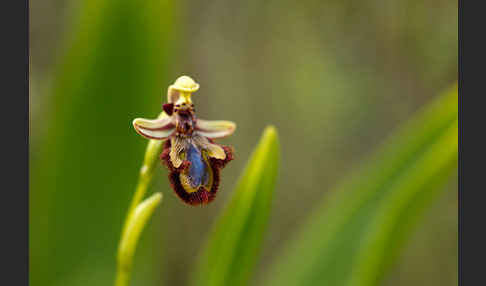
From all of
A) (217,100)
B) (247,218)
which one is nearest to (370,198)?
(247,218)

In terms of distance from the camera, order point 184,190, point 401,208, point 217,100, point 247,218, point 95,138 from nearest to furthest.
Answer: point 184,190
point 247,218
point 401,208
point 95,138
point 217,100

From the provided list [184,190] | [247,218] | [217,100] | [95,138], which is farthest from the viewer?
[217,100]

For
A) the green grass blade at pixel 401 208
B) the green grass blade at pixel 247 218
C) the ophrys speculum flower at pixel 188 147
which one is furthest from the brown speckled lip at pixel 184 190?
the green grass blade at pixel 401 208

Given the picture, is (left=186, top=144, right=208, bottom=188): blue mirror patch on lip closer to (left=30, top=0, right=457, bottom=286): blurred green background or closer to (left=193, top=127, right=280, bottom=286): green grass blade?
(left=193, top=127, right=280, bottom=286): green grass blade

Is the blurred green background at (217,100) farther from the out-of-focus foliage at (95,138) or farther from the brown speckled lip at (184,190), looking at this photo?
the brown speckled lip at (184,190)

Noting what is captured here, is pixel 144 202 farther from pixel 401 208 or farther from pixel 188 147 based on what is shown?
pixel 401 208

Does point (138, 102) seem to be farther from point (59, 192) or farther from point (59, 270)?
point (59, 270)

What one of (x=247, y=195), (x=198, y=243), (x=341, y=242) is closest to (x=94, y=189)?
(x=247, y=195)
